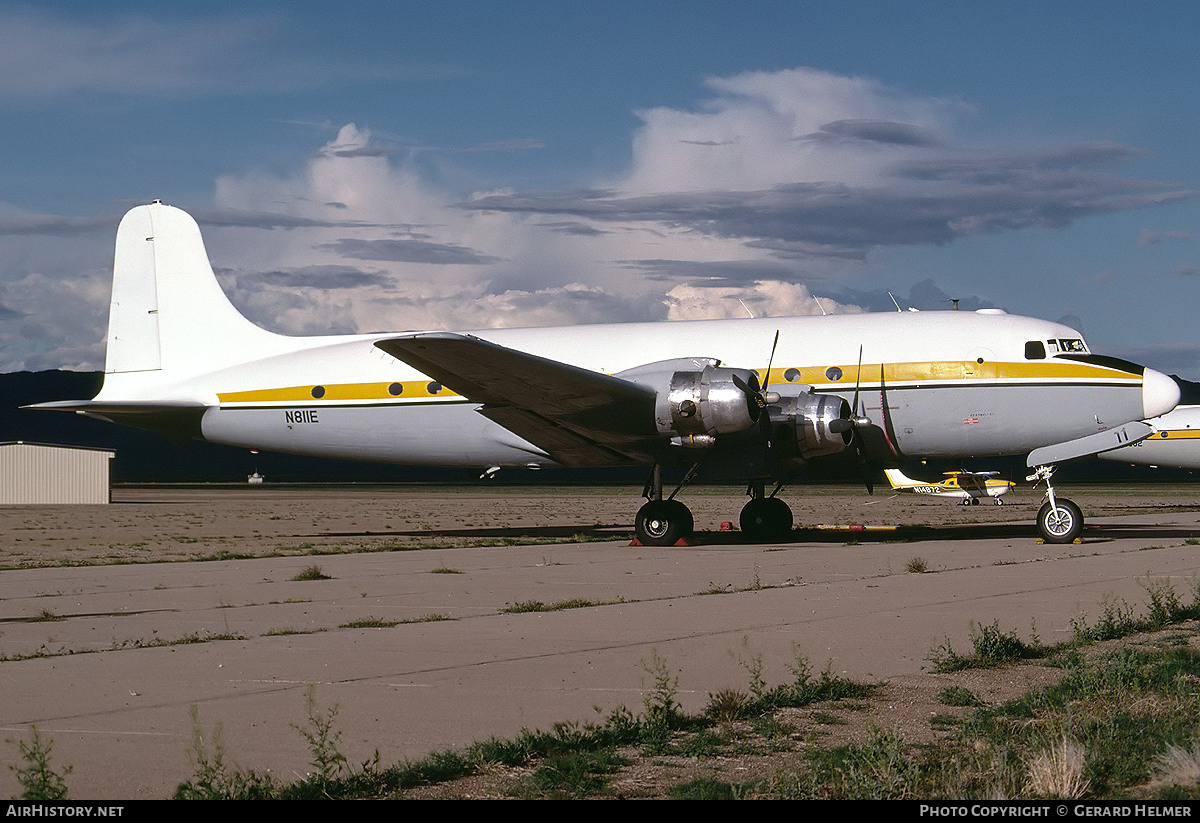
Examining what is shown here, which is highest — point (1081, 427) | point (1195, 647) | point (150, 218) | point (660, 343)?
point (150, 218)

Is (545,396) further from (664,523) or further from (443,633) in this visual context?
(443,633)

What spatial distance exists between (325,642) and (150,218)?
2126 centimetres

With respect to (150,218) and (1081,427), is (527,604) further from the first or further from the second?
(150,218)

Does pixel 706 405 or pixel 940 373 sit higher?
pixel 940 373

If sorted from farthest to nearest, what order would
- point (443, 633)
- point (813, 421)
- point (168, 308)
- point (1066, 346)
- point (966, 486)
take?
point (966, 486) < point (168, 308) < point (1066, 346) < point (813, 421) < point (443, 633)

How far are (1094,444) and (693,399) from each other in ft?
25.1

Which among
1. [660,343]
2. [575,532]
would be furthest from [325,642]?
[575,532]

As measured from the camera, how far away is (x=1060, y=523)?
73.0 feet

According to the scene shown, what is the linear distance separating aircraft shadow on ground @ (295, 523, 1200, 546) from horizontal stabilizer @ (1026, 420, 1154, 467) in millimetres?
2581

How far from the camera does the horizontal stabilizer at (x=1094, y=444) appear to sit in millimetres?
21875

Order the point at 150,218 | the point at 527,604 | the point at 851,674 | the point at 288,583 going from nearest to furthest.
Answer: the point at 851,674, the point at 527,604, the point at 288,583, the point at 150,218

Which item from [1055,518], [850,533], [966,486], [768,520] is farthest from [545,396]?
[966,486]

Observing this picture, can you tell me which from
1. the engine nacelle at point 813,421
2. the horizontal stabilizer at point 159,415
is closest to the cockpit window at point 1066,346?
the engine nacelle at point 813,421

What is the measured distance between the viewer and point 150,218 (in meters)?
28.7
